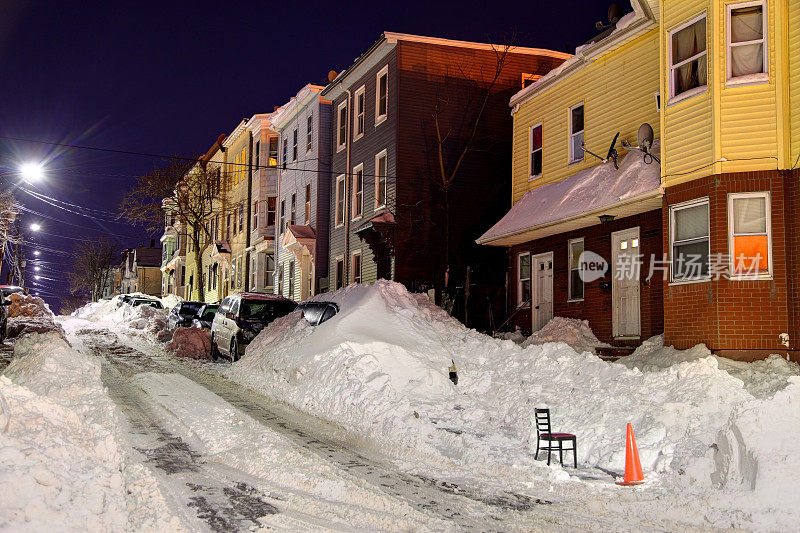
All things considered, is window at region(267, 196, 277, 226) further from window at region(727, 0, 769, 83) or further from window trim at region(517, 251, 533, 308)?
window at region(727, 0, 769, 83)

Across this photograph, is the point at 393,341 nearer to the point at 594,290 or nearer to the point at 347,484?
the point at 594,290

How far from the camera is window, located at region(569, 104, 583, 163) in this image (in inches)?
781

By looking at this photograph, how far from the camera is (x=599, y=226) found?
1836 centimetres

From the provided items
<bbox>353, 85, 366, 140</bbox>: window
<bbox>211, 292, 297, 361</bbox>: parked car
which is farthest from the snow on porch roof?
<bbox>353, 85, 366, 140</bbox>: window

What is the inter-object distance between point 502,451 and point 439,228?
1674 cm

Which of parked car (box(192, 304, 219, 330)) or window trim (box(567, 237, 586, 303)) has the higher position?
window trim (box(567, 237, 586, 303))

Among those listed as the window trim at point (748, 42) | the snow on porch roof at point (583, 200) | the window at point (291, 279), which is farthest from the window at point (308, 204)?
the window trim at point (748, 42)

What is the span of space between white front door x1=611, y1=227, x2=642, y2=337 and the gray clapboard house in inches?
699

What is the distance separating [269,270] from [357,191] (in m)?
13.0

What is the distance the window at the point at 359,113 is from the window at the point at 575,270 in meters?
13.3

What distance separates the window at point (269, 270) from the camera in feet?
136

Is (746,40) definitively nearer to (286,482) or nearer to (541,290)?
(541,290)

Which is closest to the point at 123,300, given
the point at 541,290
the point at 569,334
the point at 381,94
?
the point at 381,94

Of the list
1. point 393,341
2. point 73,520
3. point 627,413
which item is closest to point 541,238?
point 393,341
